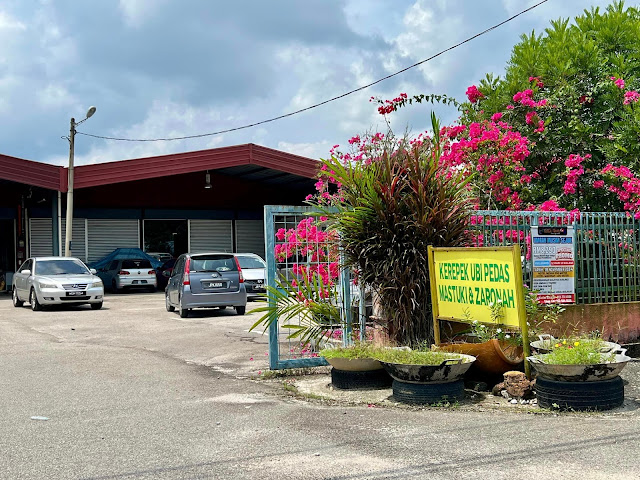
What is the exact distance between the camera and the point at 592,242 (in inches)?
427

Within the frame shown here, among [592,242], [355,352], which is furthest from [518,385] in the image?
[592,242]

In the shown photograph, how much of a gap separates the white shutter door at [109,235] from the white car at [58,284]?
11975 millimetres

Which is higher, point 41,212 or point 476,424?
point 41,212

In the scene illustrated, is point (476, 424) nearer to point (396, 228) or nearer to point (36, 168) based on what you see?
point (396, 228)

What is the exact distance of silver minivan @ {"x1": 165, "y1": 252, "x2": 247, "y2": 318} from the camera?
1809 cm

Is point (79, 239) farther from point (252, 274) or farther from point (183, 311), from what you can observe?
point (183, 311)

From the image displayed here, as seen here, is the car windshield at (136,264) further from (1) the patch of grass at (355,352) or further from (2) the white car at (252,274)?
(1) the patch of grass at (355,352)

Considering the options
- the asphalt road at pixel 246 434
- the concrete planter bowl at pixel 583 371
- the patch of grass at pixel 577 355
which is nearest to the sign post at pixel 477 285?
the patch of grass at pixel 577 355

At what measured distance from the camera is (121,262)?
30.0m

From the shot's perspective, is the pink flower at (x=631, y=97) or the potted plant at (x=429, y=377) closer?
the potted plant at (x=429, y=377)

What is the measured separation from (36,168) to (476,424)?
24.9 m

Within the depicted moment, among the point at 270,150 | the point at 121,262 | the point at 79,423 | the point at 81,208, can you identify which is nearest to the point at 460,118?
the point at 79,423

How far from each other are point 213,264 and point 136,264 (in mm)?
12560

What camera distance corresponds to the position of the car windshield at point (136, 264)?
29.9 m
